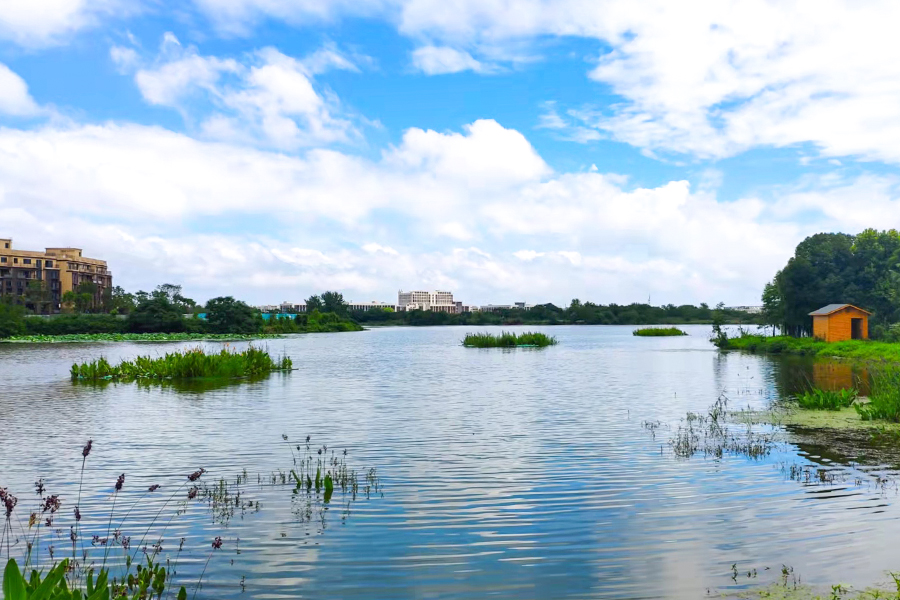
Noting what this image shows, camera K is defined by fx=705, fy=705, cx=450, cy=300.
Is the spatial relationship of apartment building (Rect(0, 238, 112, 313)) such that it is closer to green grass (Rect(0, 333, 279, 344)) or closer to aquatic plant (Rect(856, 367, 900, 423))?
green grass (Rect(0, 333, 279, 344))

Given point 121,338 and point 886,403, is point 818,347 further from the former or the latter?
point 121,338

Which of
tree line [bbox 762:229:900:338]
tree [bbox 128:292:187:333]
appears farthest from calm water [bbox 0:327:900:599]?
tree [bbox 128:292:187:333]

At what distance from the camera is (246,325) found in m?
107

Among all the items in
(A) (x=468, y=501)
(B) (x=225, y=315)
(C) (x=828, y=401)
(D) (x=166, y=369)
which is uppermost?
(B) (x=225, y=315)

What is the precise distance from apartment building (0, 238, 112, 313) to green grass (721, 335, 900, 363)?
422ft

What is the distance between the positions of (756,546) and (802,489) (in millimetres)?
3628

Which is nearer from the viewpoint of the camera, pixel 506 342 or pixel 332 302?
pixel 506 342

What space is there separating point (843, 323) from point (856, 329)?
5.83 feet

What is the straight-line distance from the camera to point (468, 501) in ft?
37.8

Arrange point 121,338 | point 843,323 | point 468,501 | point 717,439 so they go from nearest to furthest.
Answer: point 468,501 → point 717,439 → point 843,323 → point 121,338

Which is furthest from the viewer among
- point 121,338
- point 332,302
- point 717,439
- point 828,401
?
point 332,302

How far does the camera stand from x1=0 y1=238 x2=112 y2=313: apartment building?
14688 centimetres

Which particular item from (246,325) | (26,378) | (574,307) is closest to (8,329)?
(246,325)

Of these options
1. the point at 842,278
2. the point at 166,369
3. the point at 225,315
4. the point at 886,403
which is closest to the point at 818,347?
the point at 842,278
